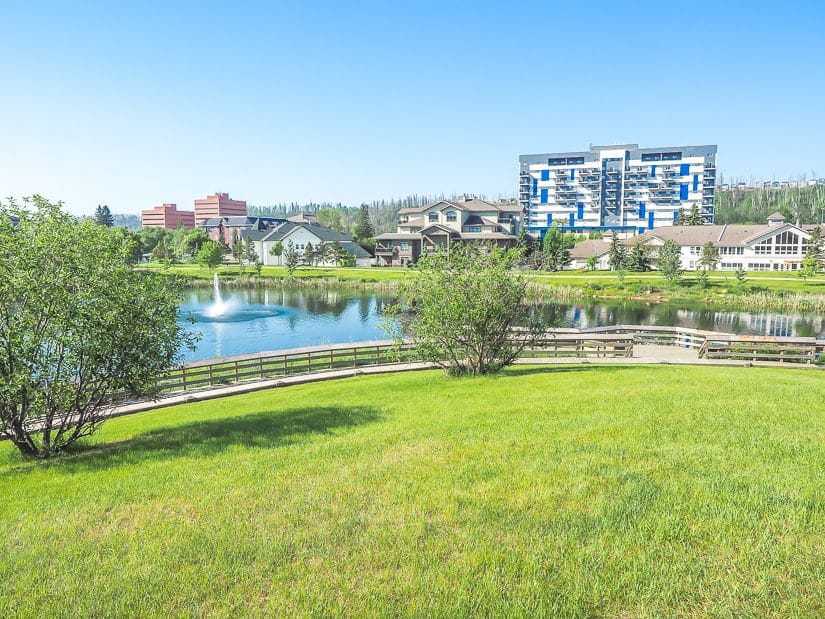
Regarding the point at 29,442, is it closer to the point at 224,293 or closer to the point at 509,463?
the point at 509,463

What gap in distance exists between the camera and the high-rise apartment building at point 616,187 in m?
131

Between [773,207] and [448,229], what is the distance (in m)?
125

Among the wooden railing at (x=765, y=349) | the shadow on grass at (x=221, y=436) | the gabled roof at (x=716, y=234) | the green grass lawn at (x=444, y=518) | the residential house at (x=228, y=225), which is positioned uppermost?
the residential house at (x=228, y=225)

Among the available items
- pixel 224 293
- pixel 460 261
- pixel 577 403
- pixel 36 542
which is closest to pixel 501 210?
pixel 224 293

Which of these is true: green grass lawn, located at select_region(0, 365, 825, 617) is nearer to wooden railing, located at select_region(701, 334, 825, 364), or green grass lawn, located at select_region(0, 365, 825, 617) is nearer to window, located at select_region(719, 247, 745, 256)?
wooden railing, located at select_region(701, 334, 825, 364)

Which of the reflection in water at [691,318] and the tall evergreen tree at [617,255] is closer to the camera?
the reflection in water at [691,318]

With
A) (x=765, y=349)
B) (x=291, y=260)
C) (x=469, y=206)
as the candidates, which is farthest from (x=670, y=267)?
(x=291, y=260)

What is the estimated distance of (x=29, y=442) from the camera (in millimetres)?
11508

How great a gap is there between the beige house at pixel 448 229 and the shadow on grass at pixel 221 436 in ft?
280

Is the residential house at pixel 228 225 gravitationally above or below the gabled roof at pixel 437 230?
above

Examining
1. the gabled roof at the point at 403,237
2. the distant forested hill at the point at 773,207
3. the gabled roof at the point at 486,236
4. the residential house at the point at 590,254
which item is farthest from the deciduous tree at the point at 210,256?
the distant forested hill at the point at 773,207

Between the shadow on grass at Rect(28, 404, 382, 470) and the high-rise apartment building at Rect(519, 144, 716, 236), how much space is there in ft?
442

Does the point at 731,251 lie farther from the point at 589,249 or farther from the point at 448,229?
the point at 448,229

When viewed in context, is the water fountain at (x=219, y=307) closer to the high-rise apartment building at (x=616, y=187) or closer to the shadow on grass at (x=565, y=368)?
the shadow on grass at (x=565, y=368)
